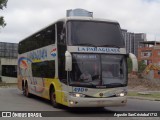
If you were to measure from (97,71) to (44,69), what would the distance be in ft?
17.5

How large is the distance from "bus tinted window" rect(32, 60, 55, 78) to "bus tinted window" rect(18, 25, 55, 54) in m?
0.99

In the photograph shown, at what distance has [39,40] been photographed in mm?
21547

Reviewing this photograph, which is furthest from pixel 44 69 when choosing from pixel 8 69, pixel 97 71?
pixel 8 69

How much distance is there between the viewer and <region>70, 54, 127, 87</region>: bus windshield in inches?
610

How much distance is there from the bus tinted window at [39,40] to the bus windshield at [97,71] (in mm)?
3050

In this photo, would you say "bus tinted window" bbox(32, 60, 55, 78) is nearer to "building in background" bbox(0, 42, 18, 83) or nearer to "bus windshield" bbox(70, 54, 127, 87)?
"bus windshield" bbox(70, 54, 127, 87)

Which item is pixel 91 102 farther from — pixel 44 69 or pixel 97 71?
pixel 44 69

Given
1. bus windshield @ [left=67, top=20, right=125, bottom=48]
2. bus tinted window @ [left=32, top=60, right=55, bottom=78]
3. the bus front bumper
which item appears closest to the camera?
the bus front bumper

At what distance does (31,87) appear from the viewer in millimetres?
23891

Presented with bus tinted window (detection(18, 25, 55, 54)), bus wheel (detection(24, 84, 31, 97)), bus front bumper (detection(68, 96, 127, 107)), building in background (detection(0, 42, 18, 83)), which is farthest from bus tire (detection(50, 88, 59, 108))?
building in background (detection(0, 42, 18, 83))

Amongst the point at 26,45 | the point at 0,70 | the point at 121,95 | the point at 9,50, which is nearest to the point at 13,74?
the point at 0,70

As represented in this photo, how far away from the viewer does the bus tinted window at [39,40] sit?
18737 millimetres

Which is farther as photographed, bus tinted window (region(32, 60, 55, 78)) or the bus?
bus tinted window (region(32, 60, 55, 78))

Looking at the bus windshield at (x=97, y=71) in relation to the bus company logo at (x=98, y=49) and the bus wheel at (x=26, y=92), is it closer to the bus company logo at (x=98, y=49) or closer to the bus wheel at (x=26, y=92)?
the bus company logo at (x=98, y=49)
